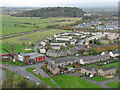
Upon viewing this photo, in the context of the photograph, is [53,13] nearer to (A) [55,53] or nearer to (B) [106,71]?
(A) [55,53]

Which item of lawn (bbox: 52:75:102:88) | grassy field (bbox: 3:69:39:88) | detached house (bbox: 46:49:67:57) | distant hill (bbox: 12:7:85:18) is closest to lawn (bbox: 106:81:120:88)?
lawn (bbox: 52:75:102:88)

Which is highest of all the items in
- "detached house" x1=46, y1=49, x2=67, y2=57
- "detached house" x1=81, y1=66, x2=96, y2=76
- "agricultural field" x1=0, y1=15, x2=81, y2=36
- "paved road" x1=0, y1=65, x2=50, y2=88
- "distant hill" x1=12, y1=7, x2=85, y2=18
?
"distant hill" x1=12, y1=7, x2=85, y2=18

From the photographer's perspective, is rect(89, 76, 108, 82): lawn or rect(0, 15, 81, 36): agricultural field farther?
rect(0, 15, 81, 36): agricultural field

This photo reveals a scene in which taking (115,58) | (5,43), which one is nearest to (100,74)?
(115,58)

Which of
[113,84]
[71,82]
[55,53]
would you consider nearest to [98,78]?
[113,84]

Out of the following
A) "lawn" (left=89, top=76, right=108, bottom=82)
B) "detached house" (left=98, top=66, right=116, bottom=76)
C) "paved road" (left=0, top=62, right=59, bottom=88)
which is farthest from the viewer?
"detached house" (left=98, top=66, right=116, bottom=76)

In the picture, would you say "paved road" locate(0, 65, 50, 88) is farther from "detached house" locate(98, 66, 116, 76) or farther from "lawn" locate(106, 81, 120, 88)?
"lawn" locate(106, 81, 120, 88)

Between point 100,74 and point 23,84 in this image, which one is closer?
point 23,84

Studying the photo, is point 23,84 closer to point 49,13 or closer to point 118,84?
point 118,84
